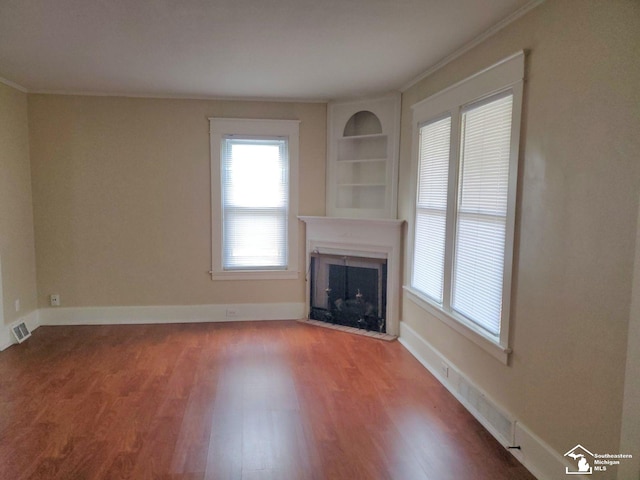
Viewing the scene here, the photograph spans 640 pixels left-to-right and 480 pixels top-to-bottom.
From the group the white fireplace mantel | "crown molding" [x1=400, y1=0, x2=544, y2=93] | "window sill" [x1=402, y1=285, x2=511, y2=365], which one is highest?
"crown molding" [x1=400, y1=0, x2=544, y2=93]

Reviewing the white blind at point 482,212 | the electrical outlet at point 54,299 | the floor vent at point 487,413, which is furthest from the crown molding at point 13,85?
the floor vent at point 487,413

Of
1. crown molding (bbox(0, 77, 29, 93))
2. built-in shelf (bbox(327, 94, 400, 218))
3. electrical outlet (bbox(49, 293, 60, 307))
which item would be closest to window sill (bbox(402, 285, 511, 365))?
built-in shelf (bbox(327, 94, 400, 218))

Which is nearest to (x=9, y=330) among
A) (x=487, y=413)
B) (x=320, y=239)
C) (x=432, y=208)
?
(x=320, y=239)

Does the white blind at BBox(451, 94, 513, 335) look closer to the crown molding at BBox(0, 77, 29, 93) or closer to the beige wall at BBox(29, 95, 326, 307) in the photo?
the beige wall at BBox(29, 95, 326, 307)

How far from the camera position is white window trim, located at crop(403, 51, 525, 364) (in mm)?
2557

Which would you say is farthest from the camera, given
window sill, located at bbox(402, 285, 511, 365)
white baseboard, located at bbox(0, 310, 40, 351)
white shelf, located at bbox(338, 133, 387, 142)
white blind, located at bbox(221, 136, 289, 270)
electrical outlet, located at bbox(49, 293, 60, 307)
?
white blind, located at bbox(221, 136, 289, 270)

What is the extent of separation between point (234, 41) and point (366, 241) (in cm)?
247

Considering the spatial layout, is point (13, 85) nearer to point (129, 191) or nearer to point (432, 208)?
point (129, 191)

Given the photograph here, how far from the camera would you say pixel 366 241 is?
478cm

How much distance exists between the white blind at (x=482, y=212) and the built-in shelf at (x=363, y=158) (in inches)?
57.9

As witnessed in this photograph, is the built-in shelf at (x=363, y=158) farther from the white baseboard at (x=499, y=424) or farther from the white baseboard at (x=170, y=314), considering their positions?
the white baseboard at (x=499, y=424)

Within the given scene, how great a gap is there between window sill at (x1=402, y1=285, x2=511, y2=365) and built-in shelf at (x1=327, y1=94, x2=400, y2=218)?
1.07 meters

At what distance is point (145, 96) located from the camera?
4820 millimetres

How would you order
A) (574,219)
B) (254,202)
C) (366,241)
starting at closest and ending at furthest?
(574,219) → (366,241) → (254,202)
